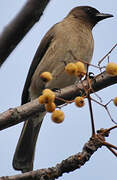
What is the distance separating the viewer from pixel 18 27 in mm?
1222

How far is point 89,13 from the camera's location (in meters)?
6.00

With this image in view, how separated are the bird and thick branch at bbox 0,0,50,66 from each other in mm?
3011

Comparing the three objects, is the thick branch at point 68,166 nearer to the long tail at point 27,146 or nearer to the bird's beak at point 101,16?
the long tail at point 27,146

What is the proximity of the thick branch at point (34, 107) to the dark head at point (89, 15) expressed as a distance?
10.7ft

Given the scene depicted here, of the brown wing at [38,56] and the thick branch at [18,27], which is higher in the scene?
the thick branch at [18,27]

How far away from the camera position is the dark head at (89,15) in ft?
19.0

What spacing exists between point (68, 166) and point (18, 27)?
1.25 m

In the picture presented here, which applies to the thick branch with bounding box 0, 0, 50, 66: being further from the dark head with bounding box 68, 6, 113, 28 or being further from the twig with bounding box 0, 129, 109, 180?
the dark head with bounding box 68, 6, 113, 28

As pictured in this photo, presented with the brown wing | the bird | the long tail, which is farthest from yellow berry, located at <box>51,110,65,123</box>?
the brown wing

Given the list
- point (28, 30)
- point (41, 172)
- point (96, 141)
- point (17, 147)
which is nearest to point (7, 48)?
point (28, 30)

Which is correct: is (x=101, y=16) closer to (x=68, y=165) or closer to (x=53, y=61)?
(x=53, y=61)

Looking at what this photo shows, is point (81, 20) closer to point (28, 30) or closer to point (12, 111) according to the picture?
point (12, 111)

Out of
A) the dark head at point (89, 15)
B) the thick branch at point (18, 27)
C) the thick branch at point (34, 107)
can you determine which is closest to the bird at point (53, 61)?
the dark head at point (89, 15)

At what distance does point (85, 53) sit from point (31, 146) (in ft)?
4.84
